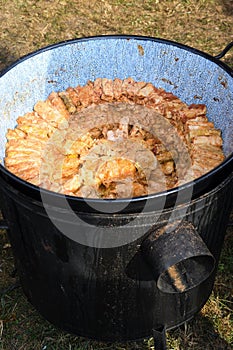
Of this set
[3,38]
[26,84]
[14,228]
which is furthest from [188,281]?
[3,38]

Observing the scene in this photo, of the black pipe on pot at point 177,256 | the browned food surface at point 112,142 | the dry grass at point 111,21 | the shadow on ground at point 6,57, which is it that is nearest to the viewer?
the black pipe on pot at point 177,256

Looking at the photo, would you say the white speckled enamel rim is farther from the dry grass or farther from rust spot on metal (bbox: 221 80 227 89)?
the dry grass

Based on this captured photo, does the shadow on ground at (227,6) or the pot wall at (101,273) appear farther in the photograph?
the shadow on ground at (227,6)

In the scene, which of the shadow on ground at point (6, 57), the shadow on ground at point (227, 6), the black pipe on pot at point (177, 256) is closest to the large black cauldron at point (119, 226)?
the black pipe on pot at point (177, 256)

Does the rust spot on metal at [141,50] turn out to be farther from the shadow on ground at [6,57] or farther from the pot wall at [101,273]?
the shadow on ground at [6,57]

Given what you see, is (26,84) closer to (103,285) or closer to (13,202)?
(13,202)

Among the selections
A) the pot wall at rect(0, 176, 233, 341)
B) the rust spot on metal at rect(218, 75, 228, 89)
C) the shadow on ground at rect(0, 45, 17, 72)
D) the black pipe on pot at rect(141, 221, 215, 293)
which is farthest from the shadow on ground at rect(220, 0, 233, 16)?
the black pipe on pot at rect(141, 221, 215, 293)
